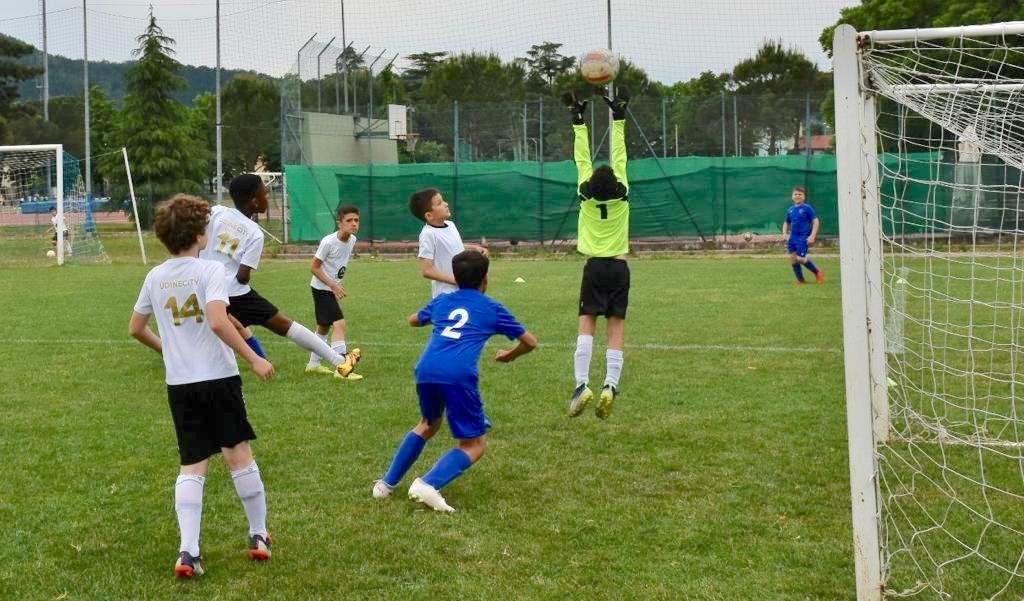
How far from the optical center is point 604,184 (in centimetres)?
764

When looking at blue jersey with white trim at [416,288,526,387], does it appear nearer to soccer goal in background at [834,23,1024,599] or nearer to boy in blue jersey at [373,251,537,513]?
boy in blue jersey at [373,251,537,513]

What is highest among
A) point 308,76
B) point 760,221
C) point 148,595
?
point 308,76

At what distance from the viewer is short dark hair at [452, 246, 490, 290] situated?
570 centimetres

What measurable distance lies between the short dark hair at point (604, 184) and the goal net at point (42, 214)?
74.5 ft

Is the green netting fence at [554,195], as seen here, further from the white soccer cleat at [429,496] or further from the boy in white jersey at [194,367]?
the boy in white jersey at [194,367]

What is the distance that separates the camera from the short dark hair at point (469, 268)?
5.70 metres

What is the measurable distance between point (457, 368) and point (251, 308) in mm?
3905

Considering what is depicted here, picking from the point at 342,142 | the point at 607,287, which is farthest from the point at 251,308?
the point at 342,142

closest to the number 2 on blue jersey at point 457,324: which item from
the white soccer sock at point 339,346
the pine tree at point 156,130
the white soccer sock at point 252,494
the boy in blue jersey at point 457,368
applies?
the boy in blue jersey at point 457,368

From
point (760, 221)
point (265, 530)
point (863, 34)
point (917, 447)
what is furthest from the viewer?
point (760, 221)

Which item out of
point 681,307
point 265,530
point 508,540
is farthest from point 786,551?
point 681,307

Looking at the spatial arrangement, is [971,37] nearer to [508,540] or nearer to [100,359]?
[508,540]

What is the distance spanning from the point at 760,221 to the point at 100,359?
20204mm

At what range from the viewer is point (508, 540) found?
5199 millimetres
